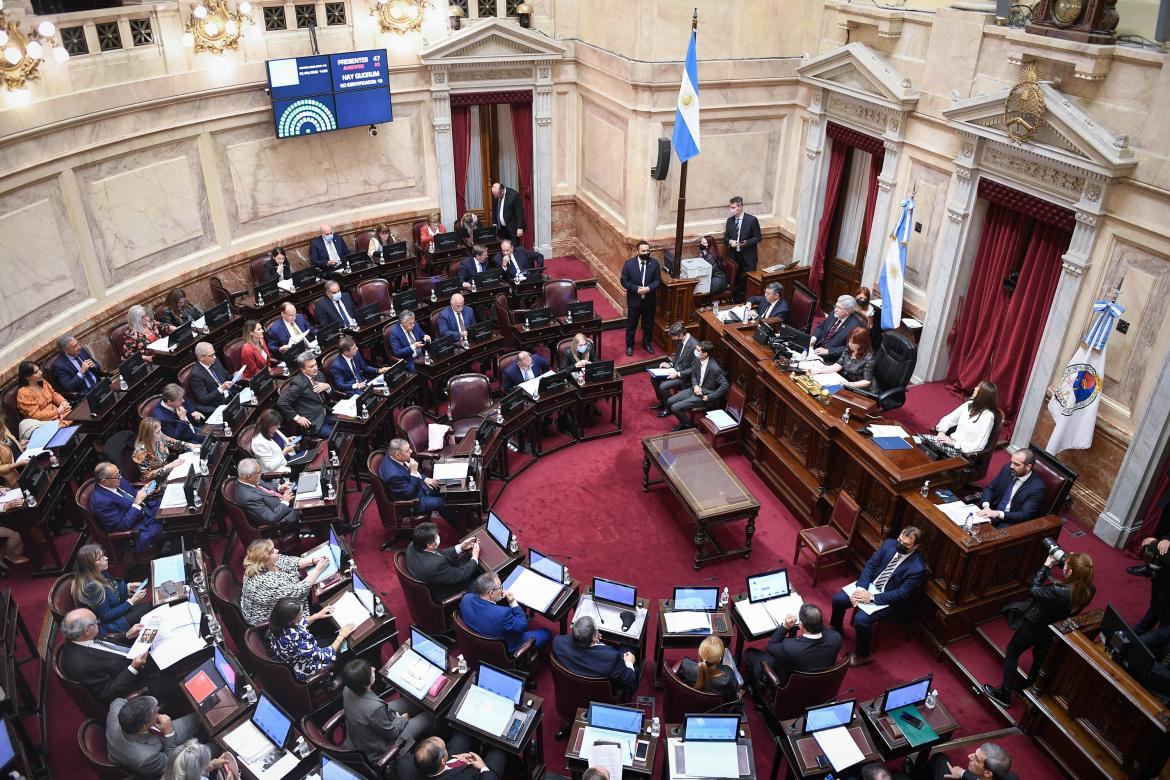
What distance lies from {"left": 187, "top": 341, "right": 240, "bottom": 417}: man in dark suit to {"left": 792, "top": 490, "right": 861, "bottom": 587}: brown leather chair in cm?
647

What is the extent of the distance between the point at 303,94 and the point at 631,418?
679 centimetres

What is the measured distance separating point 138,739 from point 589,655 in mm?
3044

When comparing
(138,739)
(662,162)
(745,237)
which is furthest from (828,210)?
(138,739)

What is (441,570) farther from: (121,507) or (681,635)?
(121,507)

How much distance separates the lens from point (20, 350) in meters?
9.30

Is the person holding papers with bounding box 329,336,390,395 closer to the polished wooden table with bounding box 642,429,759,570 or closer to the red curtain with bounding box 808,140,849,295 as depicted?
the polished wooden table with bounding box 642,429,759,570

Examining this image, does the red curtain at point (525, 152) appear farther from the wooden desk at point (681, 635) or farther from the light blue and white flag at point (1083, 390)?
the wooden desk at point (681, 635)

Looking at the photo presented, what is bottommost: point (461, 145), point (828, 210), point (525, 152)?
point (828, 210)

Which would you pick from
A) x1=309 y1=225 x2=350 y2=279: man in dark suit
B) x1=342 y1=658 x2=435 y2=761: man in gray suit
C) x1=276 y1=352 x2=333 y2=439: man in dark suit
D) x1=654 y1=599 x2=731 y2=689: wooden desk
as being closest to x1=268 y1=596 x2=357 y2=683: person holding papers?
x1=342 y1=658 x2=435 y2=761: man in gray suit

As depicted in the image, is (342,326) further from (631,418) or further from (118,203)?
(631,418)

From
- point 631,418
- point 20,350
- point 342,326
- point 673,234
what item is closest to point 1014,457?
point 631,418

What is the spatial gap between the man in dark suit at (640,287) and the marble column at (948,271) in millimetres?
3656

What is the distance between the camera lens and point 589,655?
6.07 metres

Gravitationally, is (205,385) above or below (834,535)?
above
